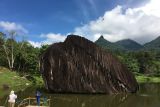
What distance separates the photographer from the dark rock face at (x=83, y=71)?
73.0 metres

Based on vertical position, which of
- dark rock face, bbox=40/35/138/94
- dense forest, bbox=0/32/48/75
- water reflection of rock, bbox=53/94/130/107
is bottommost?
water reflection of rock, bbox=53/94/130/107

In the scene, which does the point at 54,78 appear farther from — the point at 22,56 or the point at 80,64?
the point at 22,56

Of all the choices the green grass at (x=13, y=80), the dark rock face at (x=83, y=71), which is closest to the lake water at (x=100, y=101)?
the dark rock face at (x=83, y=71)

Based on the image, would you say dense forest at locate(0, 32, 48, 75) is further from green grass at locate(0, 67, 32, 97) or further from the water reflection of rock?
the water reflection of rock

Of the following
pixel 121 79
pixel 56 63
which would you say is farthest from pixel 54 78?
pixel 121 79

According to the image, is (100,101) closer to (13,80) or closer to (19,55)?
(13,80)

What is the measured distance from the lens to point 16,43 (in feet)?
431

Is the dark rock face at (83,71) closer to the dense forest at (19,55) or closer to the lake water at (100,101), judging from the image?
the lake water at (100,101)

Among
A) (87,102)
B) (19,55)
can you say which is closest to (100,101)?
(87,102)

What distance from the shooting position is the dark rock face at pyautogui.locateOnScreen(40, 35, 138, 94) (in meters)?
73.0

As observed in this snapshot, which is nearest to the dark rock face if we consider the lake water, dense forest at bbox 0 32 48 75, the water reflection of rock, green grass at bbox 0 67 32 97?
the lake water

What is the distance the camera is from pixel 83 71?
74.4 metres

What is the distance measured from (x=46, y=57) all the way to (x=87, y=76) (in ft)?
37.1

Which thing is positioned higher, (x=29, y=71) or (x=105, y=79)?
(x=29, y=71)
